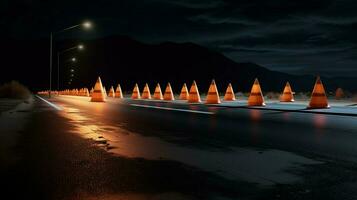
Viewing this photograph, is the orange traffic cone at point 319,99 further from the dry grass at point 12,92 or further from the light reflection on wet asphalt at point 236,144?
the dry grass at point 12,92

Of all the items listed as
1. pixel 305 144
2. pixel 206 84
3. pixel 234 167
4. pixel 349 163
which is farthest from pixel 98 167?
pixel 206 84

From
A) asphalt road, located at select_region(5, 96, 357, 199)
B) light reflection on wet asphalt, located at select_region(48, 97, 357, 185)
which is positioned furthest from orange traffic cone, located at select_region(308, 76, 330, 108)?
asphalt road, located at select_region(5, 96, 357, 199)

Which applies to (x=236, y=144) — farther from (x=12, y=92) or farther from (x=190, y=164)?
→ (x=12, y=92)

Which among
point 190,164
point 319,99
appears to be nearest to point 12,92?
point 319,99

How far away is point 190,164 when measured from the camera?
7426mm

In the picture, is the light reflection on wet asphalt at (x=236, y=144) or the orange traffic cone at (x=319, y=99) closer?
the light reflection on wet asphalt at (x=236, y=144)

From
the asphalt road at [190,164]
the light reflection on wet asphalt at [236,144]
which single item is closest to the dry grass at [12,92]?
the light reflection on wet asphalt at [236,144]

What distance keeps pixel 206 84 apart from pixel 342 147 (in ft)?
600

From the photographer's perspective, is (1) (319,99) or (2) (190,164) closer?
(2) (190,164)

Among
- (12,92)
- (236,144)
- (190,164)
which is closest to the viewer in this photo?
(190,164)

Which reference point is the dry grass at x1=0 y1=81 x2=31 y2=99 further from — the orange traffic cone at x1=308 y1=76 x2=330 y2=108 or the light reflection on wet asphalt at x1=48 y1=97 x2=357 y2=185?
the light reflection on wet asphalt at x1=48 y1=97 x2=357 y2=185

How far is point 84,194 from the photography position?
5.32 m

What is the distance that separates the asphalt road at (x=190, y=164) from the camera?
5.50 meters

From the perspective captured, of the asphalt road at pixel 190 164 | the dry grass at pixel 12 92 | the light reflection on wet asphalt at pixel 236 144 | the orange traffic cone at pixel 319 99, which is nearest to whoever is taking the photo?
the asphalt road at pixel 190 164
